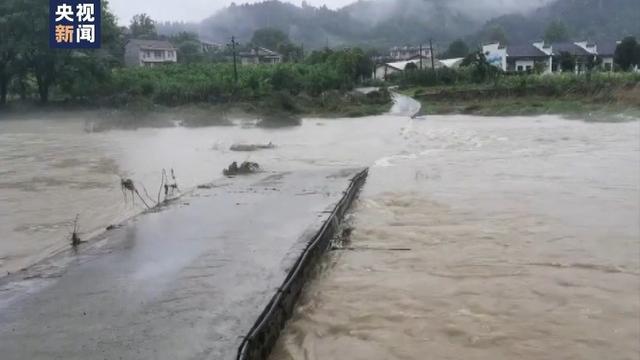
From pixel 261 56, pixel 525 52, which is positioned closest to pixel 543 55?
pixel 525 52

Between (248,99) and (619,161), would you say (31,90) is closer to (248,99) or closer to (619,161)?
(248,99)

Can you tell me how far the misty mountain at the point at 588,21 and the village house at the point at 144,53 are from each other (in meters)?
59.6

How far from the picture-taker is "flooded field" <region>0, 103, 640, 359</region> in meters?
4.89

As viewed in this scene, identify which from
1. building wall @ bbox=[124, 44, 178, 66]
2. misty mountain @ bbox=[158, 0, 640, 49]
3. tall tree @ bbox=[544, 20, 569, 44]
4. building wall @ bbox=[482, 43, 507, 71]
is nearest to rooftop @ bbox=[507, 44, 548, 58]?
building wall @ bbox=[482, 43, 507, 71]

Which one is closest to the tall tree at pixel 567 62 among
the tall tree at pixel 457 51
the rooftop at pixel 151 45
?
the tall tree at pixel 457 51

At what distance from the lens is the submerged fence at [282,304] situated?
4.06 meters

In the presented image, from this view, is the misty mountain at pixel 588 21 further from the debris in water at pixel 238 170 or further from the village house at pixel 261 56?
the debris in water at pixel 238 170

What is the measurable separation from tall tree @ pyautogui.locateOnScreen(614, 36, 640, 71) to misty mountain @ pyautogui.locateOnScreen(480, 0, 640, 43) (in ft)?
168

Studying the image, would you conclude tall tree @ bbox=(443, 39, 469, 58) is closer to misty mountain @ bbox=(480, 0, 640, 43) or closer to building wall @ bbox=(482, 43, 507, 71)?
building wall @ bbox=(482, 43, 507, 71)

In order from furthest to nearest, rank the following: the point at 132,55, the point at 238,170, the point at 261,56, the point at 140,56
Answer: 1. the point at 261,56
2. the point at 132,55
3. the point at 140,56
4. the point at 238,170

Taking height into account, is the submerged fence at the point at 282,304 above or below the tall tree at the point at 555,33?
below

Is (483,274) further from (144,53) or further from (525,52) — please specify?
(144,53)

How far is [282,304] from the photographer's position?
16.1 feet

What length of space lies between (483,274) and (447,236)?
1663 mm
